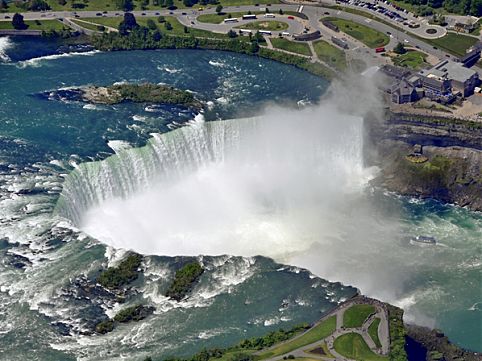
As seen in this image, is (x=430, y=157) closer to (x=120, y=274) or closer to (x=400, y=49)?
(x=400, y=49)

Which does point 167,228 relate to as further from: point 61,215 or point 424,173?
point 424,173

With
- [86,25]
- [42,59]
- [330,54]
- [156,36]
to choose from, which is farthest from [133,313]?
[86,25]

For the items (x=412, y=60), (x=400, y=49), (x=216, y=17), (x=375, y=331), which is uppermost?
(x=216, y=17)

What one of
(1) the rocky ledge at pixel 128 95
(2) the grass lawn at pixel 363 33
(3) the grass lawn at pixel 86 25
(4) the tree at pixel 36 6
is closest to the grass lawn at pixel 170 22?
(3) the grass lawn at pixel 86 25

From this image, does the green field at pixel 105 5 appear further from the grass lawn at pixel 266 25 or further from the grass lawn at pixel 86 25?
the grass lawn at pixel 266 25

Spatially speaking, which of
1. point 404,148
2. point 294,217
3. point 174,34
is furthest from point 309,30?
point 294,217

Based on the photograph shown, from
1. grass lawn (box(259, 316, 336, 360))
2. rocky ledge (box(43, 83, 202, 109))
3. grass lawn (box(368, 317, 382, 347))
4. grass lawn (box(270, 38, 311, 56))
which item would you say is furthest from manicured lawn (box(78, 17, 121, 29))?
grass lawn (box(368, 317, 382, 347))
